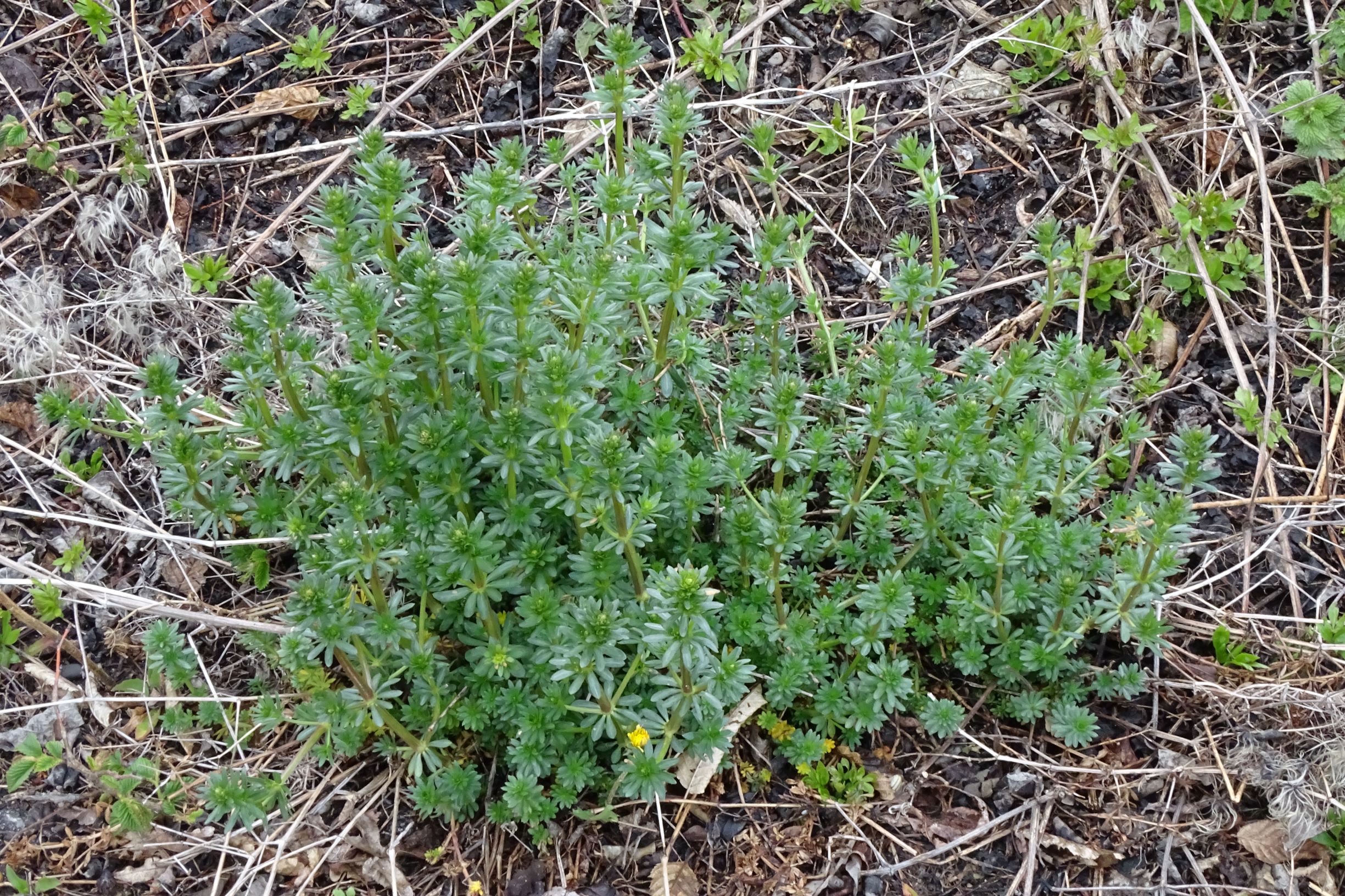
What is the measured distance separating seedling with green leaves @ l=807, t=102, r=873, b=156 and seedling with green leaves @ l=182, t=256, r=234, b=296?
92.9 inches

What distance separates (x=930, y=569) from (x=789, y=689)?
2.18 ft

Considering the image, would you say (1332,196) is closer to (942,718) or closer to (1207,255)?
(1207,255)

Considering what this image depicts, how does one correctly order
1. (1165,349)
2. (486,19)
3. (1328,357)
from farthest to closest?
(486,19)
(1165,349)
(1328,357)

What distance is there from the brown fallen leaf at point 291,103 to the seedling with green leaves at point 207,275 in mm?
834

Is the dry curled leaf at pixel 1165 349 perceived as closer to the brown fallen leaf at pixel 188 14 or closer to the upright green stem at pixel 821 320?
the upright green stem at pixel 821 320

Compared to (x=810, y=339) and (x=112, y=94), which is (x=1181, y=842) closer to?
(x=810, y=339)

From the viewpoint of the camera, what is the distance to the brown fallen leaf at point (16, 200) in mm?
4535

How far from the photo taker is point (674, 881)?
306 centimetres

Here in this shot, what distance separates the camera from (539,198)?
14.7 feet

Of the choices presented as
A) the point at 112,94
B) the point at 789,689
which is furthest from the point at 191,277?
the point at 789,689

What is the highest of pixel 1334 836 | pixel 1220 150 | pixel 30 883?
pixel 1220 150

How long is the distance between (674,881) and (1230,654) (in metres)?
1.80

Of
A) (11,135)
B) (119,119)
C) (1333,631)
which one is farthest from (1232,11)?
(11,135)

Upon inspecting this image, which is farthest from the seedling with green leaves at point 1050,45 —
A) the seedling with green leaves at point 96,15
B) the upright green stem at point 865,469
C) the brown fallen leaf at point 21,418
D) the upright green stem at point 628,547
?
the brown fallen leaf at point 21,418
